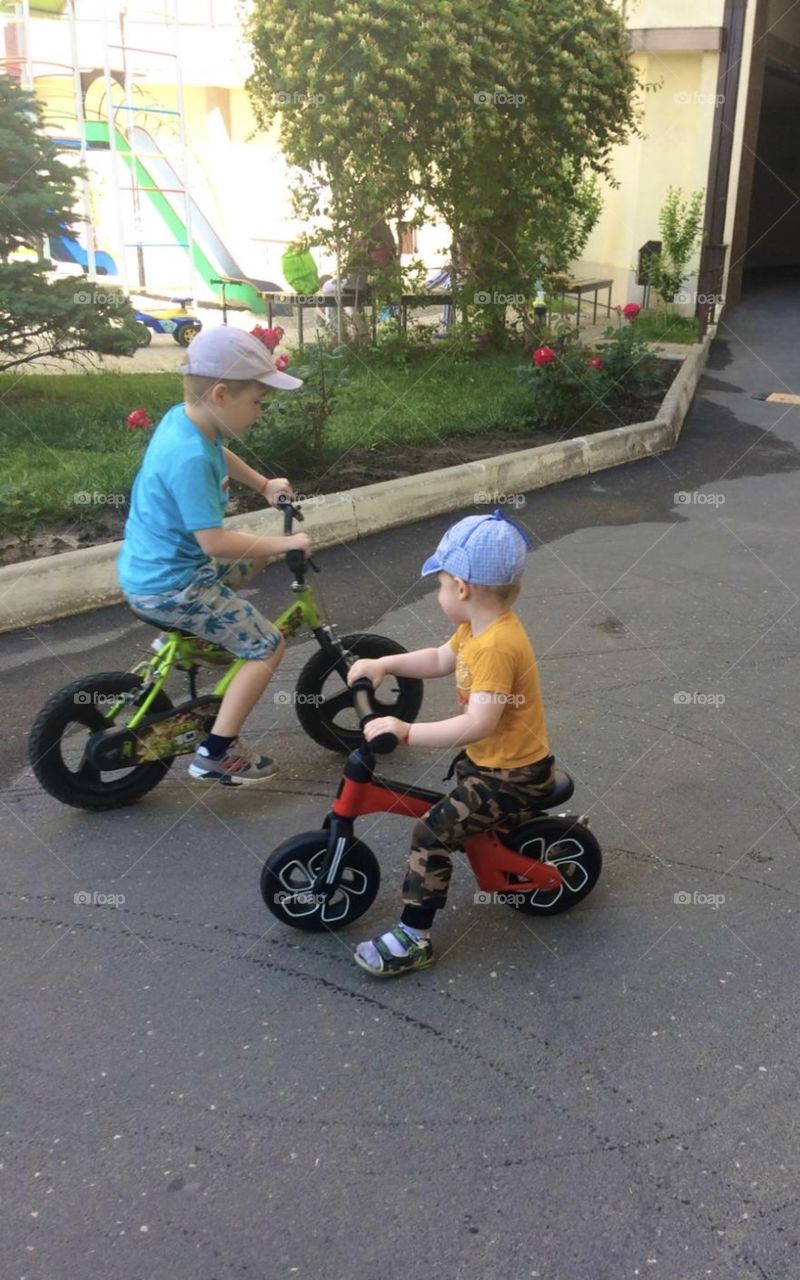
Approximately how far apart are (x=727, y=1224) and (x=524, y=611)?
13.0 feet

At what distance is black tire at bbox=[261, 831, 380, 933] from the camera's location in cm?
326

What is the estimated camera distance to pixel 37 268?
342 inches

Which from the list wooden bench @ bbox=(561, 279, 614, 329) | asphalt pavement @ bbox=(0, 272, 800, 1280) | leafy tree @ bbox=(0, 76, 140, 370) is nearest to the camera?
asphalt pavement @ bbox=(0, 272, 800, 1280)

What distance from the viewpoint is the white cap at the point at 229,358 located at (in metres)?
3.67

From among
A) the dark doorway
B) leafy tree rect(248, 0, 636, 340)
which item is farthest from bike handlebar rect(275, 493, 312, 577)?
the dark doorway

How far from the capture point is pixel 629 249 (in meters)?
18.1

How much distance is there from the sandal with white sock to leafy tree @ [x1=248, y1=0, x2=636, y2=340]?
9.15 m

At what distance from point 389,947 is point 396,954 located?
3cm

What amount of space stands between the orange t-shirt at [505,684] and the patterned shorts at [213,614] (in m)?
1.01

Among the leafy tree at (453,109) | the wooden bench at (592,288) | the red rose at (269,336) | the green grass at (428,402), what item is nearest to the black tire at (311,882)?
the red rose at (269,336)

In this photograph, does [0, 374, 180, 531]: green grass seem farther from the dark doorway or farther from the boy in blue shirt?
the dark doorway

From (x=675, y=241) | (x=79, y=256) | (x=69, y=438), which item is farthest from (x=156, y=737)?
(x=675, y=241)

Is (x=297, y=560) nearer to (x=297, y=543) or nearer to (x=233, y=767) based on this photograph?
(x=297, y=543)

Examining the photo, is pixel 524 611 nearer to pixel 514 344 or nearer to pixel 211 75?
pixel 514 344
